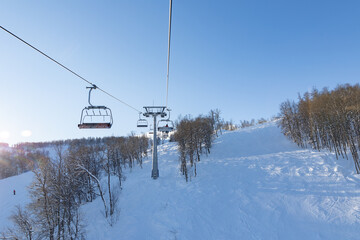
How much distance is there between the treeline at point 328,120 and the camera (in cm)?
1961

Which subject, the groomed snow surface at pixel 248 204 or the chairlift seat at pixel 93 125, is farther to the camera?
the groomed snow surface at pixel 248 204

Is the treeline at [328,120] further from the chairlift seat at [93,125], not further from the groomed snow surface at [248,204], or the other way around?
the chairlift seat at [93,125]

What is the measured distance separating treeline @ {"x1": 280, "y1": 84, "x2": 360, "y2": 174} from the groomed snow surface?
312 centimetres

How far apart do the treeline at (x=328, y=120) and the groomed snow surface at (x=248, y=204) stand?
312 centimetres

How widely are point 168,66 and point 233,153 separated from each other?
107 feet

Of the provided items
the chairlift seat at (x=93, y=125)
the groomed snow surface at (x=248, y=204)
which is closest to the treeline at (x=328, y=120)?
the groomed snow surface at (x=248, y=204)

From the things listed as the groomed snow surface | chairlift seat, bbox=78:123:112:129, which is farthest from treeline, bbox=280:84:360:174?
chairlift seat, bbox=78:123:112:129

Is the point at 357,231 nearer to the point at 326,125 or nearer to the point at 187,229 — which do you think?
the point at 187,229

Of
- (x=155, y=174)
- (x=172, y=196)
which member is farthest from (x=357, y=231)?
(x=155, y=174)

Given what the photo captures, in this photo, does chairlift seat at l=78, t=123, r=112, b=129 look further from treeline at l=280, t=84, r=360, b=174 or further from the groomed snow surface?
treeline at l=280, t=84, r=360, b=174

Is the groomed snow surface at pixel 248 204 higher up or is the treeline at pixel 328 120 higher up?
the treeline at pixel 328 120

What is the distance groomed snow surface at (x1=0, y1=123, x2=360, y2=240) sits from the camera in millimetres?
12180

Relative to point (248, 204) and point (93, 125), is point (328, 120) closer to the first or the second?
point (248, 204)

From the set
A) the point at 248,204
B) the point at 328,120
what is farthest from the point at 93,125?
the point at 328,120
